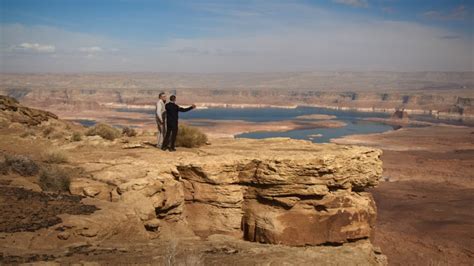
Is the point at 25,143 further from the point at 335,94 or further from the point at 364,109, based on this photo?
the point at 335,94

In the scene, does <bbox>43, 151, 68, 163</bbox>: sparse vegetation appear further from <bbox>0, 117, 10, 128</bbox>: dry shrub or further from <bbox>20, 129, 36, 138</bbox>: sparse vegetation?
<bbox>0, 117, 10, 128</bbox>: dry shrub

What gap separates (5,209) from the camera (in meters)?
6.98

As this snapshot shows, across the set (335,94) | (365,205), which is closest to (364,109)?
(335,94)

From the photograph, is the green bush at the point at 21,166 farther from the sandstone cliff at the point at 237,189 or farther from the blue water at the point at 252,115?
the blue water at the point at 252,115

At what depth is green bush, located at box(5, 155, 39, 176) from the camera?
945 cm

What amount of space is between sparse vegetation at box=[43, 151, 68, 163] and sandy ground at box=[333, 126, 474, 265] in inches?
529

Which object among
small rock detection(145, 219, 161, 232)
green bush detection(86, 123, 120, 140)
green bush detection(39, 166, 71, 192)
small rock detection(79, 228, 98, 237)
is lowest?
small rock detection(145, 219, 161, 232)

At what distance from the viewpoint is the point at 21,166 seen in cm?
953

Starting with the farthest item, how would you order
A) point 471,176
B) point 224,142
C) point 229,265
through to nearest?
point 471,176 → point 224,142 → point 229,265

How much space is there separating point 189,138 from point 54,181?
4.95 meters

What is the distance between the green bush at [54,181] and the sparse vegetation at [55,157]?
1662 millimetres

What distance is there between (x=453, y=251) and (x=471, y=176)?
23659 millimetres

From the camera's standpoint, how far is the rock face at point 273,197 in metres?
10.5

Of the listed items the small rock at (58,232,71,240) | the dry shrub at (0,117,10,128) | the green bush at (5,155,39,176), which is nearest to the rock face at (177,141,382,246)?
the green bush at (5,155,39,176)
